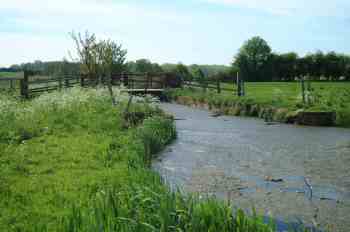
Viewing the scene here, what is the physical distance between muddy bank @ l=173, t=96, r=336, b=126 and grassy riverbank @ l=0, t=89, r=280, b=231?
556cm

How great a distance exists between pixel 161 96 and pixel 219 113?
35.7ft

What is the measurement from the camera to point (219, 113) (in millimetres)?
21922

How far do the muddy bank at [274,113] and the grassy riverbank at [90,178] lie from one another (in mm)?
5558

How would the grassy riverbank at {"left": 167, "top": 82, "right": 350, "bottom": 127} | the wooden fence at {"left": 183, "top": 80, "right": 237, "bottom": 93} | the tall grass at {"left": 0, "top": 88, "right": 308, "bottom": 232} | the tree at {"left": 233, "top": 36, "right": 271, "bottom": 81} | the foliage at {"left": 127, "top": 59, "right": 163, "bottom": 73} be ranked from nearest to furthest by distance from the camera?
the tall grass at {"left": 0, "top": 88, "right": 308, "bottom": 232}, the grassy riverbank at {"left": 167, "top": 82, "right": 350, "bottom": 127}, the wooden fence at {"left": 183, "top": 80, "right": 237, "bottom": 93}, the foliage at {"left": 127, "top": 59, "right": 163, "bottom": 73}, the tree at {"left": 233, "top": 36, "right": 271, "bottom": 81}

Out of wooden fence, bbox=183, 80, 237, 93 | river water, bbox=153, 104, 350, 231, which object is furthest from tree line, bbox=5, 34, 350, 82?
river water, bbox=153, 104, 350, 231

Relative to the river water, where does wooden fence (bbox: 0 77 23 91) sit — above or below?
above

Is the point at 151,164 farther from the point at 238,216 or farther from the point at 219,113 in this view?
the point at 219,113

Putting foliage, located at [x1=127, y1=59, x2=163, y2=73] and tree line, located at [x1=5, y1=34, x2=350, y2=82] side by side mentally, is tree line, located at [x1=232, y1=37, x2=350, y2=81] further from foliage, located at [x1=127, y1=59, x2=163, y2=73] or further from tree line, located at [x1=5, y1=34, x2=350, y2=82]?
foliage, located at [x1=127, y1=59, x2=163, y2=73]

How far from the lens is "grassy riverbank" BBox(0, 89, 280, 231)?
431 cm

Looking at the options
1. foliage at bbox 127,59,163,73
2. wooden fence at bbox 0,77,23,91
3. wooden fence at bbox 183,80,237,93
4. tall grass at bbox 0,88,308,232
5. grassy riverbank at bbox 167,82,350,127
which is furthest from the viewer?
foliage at bbox 127,59,163,73

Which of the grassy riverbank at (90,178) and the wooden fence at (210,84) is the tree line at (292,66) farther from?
the grassy riverbank at (90,178)

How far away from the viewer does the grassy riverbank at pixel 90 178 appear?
4309 millimetres

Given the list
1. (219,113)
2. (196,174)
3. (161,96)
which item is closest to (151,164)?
(196,174)

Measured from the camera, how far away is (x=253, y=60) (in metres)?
62.9
